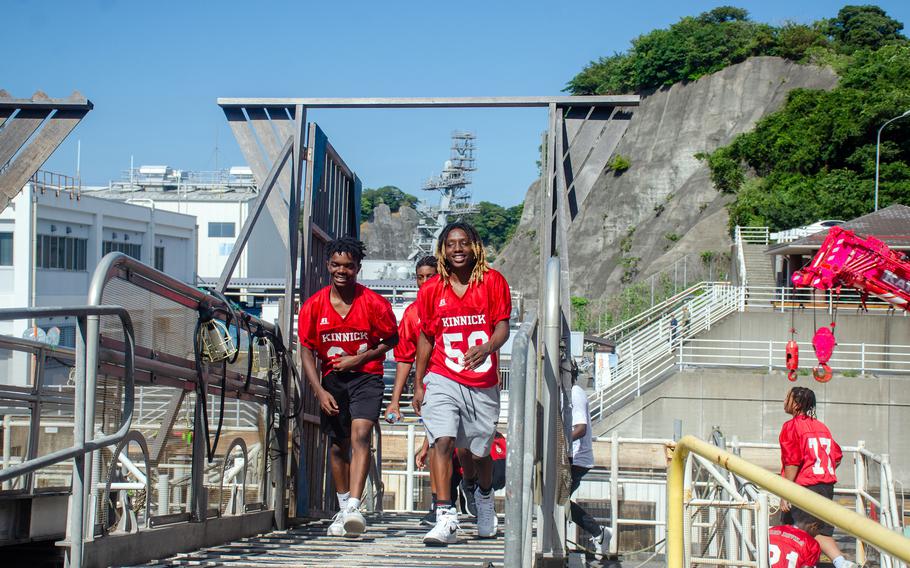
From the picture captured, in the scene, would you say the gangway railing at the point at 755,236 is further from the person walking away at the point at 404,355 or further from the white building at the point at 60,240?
the person walking away at the point at 404,355

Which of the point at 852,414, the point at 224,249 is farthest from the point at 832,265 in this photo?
the point at 224,249

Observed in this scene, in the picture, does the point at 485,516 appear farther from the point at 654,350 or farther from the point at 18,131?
the point at 654,350

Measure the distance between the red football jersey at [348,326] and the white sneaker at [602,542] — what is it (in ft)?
13.0

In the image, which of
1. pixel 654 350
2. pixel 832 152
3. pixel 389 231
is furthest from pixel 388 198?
pixel 654 350

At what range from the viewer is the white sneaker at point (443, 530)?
6336 mm

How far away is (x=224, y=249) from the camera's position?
2334 inches

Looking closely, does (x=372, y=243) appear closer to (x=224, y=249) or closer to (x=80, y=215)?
(x=224, y=249)

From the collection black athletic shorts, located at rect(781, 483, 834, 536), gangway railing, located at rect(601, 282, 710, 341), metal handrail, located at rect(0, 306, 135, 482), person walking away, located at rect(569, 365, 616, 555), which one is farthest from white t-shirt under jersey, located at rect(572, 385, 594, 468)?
gangway railing, located at rect(601, 282, 710, 341)

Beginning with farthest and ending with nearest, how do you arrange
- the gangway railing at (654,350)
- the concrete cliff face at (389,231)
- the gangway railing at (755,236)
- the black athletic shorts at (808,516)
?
the concrete cliff face at (389,231) < the gangway railing at (755,236) < the gangway railing at (654,350) < the black athletic shorts at (808,516)

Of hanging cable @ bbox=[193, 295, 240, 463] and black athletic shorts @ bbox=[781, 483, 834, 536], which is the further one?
hanging cable @ bbox=[193, 295, 240, 463]

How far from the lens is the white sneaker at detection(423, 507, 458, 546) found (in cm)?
634

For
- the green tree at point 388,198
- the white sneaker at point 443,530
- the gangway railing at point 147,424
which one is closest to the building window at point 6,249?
the gangway railing at point 147,424

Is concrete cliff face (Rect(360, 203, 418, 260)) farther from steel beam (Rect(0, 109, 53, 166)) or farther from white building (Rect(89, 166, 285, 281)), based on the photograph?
steel beam (Rect(0, 109, 53, 166))

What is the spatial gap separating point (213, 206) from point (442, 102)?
2073 inches
